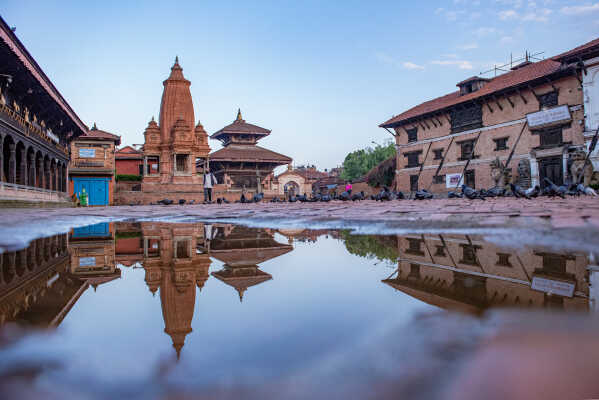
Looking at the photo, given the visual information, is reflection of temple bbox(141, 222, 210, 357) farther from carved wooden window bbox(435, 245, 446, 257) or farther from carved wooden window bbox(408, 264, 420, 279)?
carved wooden window bbox(435, 245, 446, 257)

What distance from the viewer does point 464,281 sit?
3.35 ft

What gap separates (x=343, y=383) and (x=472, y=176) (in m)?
26.3

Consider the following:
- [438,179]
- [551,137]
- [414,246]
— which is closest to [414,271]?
[414,246]

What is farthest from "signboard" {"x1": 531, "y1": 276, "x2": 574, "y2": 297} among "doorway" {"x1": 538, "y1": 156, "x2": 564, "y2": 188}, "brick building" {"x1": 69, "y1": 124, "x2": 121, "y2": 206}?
"brick building" {"x1": 69, "y1": 124, "x2": 121, "y2": 206}

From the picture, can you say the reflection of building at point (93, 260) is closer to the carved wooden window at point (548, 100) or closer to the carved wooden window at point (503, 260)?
the carved wooden window at point (503, 260)

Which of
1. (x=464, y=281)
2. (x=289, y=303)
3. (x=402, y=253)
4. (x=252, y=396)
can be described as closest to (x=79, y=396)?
(x=252, y=396)

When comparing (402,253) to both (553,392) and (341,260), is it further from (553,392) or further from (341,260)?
(553,392)

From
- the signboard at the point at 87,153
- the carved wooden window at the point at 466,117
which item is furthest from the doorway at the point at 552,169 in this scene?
the signboard at the point at 87,153

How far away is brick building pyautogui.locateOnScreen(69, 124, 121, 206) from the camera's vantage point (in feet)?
86.6

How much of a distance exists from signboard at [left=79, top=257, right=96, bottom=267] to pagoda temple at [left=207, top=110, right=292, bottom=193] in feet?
93.2

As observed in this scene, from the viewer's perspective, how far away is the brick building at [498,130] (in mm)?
19078

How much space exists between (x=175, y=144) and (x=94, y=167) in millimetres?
5706

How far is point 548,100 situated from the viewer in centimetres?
2012

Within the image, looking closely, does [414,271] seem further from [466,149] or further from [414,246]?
[466,149]
